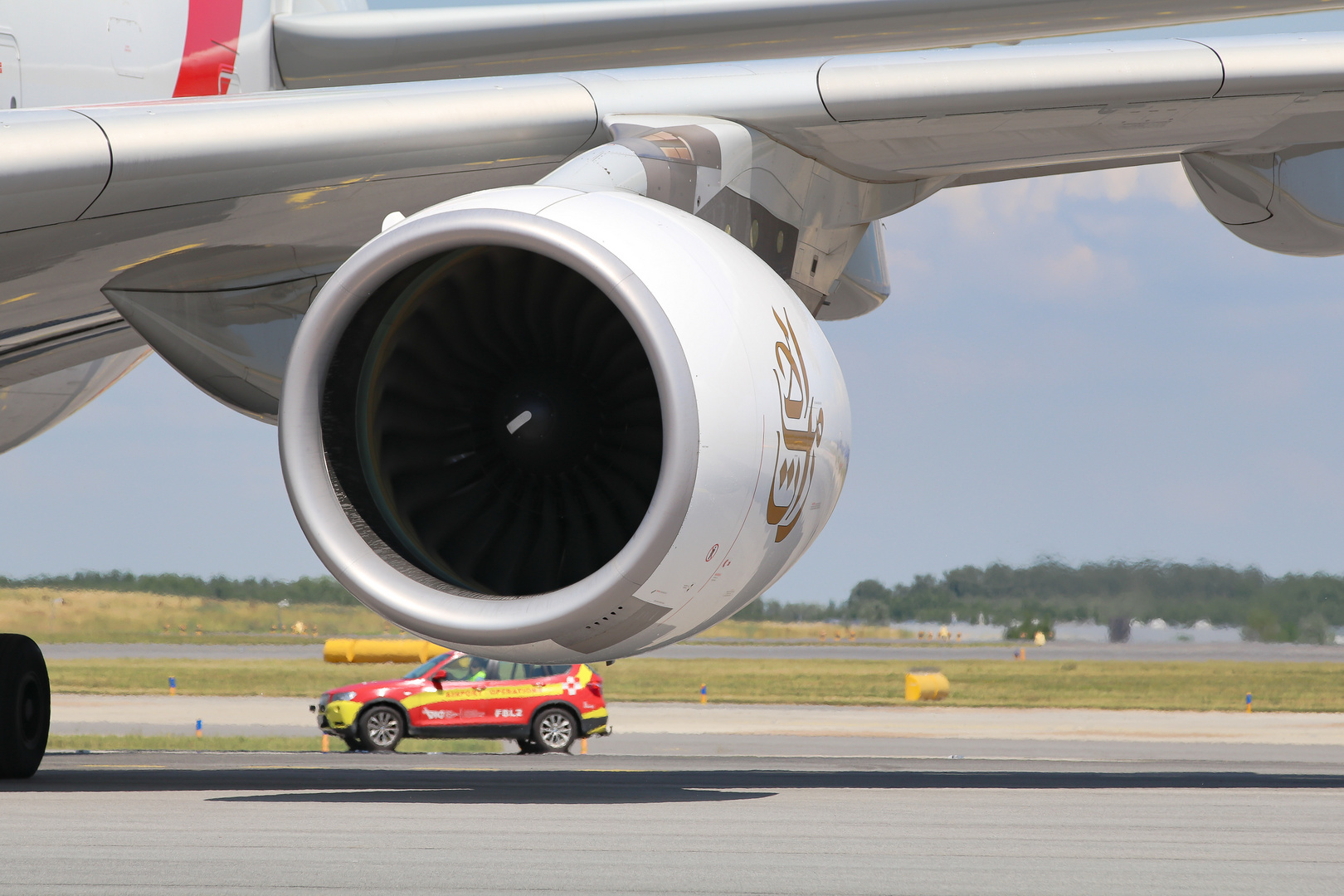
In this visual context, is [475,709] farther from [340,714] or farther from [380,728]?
[340,714]

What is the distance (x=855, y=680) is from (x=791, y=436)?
133ft

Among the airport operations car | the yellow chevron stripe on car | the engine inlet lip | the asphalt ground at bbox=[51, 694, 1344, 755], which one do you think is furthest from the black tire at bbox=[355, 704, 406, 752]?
the engine inlet lip

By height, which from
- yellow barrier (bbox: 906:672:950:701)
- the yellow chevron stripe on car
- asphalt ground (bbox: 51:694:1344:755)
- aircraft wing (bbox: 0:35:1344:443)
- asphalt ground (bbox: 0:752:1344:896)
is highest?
aircraft wing (bbox: 0:35:1344:443)

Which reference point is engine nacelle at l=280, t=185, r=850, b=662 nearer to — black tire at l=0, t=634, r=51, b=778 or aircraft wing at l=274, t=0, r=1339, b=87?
aircraft wing at l=274, t=0, r=1339, b=87

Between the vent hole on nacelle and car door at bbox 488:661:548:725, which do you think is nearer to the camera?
the vent hole on nacelle

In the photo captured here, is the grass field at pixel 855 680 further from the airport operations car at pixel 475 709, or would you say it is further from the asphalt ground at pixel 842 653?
the airport operations car at pixel 475 709

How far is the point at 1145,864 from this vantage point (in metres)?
5.67

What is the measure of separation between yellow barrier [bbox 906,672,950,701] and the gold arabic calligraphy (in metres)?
31.8

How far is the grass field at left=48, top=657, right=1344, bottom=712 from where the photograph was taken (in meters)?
37.1

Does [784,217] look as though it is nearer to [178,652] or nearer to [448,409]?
[448,409]

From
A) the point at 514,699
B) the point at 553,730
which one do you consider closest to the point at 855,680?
the point at 553,730

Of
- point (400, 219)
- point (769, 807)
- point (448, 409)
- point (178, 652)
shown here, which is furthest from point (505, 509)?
point (178, 652)

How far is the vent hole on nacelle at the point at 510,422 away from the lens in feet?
18.8

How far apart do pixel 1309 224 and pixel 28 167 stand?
605 centimetres
